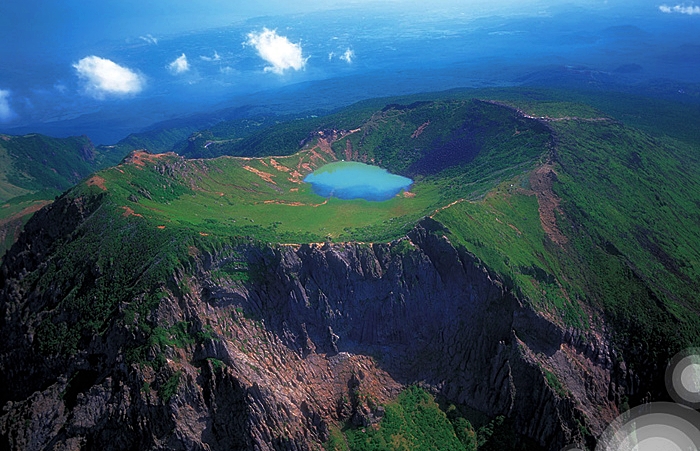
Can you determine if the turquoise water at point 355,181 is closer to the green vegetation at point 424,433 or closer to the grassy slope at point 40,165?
the green vegetation at point 424,433

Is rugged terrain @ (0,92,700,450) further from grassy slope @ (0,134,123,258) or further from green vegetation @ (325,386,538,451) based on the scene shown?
grassy slope @ (0,134,123,258)

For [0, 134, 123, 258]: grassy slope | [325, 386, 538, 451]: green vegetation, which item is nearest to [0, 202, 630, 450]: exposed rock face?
[325, 386, 538, 451]: green vegetation

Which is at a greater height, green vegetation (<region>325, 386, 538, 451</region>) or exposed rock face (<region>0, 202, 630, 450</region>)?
exposed rock face (<region>0, 202, 630, 450</region>)

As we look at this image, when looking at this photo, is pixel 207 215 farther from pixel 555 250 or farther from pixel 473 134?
pixel 473 134

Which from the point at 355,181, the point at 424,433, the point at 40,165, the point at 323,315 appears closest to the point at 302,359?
the point at 323,315

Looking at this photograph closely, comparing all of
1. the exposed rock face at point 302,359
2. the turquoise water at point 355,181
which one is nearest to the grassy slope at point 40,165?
the turquoise water at point 355,181

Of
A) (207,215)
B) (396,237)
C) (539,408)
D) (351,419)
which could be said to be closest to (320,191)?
(207,215)
